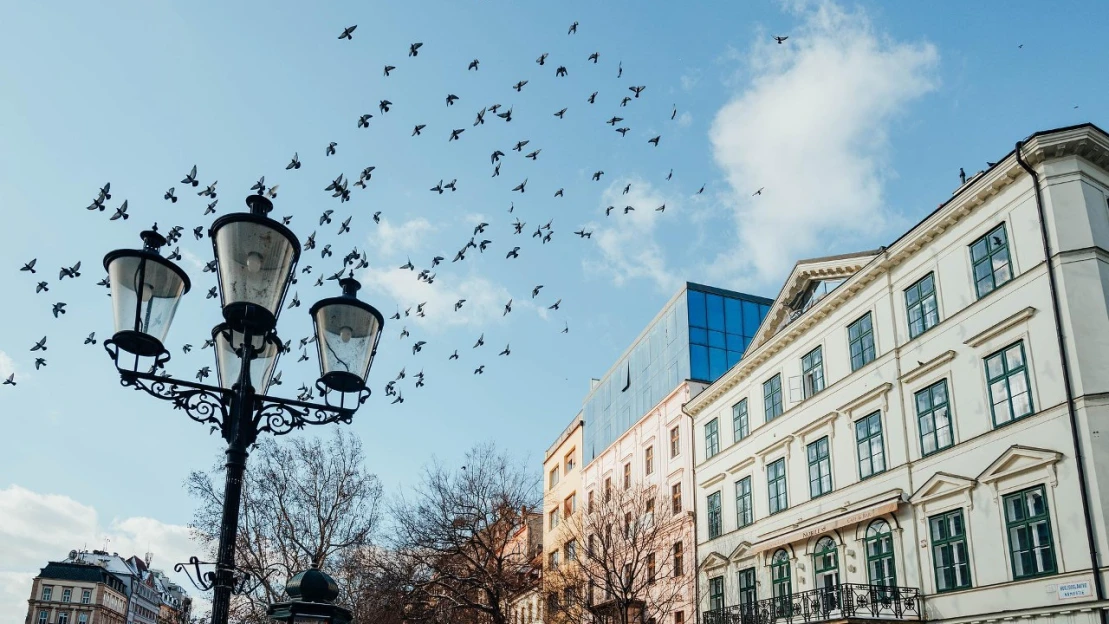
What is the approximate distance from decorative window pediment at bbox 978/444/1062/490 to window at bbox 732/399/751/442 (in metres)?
12.2

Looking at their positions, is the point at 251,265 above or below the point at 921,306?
below

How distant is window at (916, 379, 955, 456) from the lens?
22.7 metres

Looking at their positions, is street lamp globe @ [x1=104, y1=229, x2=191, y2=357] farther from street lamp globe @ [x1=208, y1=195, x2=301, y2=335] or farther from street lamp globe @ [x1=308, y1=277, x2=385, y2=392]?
street lamp globe @ [x1=308, y1=277, x2=385, y2=392]

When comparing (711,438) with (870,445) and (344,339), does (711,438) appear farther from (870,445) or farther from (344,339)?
(344,339)

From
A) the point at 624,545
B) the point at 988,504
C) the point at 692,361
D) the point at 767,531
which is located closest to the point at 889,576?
the point at 988,504

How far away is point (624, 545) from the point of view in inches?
1328

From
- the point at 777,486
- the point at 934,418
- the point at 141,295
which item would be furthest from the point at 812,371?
the point at 141,295

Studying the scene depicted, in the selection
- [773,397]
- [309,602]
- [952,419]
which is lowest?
[309,602]

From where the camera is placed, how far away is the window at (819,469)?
89.7ft

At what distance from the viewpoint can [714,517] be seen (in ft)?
112

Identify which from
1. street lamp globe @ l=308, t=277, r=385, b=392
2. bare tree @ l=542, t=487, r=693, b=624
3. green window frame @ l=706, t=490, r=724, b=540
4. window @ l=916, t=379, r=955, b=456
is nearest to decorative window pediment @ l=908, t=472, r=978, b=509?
window @ l=916, t=379, r=955, b=456

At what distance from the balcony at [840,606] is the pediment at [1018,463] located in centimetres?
401

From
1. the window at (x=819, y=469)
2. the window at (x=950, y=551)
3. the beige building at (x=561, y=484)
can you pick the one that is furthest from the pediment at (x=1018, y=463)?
the beige building at (x=561, y=484)

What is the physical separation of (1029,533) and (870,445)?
20.1 ft
